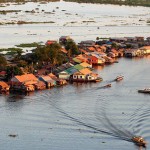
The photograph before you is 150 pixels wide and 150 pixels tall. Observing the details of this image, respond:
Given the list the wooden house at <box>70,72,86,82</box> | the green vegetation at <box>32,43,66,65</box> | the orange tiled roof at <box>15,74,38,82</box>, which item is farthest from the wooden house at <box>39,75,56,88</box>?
the green vegetation at <box>32,43,66,65</box>

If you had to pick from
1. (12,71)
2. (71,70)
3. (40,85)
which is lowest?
(40,85)

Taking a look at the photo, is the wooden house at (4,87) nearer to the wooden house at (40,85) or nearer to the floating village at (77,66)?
the floating village at (77,66)

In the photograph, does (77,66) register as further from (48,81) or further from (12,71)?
(12,71)

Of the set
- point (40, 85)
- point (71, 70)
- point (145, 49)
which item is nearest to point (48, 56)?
point (71, 70)

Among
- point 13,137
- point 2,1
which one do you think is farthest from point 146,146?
point 2,1

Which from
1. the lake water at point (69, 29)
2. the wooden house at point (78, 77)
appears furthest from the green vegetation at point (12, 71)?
the lake water at point (69, 29)

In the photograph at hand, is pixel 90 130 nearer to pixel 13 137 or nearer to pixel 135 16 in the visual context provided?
pixel 13 137

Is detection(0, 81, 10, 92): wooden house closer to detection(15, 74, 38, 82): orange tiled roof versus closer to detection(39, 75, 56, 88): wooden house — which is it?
detection(15, 74, 38, 82): orange tiled roof
